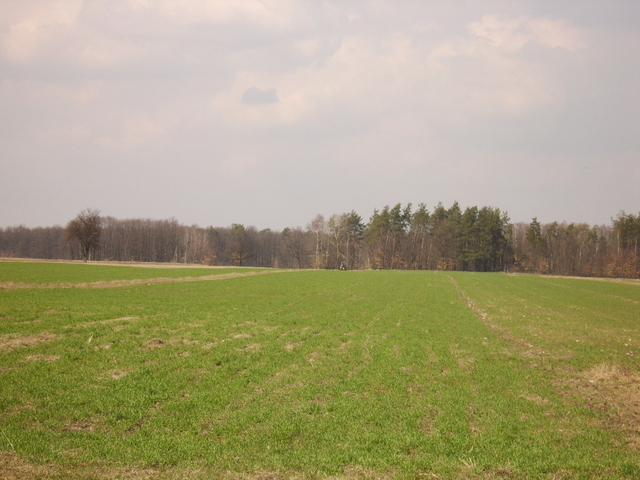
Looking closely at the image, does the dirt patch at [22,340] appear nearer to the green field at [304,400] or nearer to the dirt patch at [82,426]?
the green field at [304,400]

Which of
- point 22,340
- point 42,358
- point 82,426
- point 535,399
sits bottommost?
point 535,399

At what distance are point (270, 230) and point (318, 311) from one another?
14323cm

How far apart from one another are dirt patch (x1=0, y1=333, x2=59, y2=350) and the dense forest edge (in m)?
76.2

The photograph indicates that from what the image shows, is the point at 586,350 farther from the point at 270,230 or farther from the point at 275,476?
the point at 270,230

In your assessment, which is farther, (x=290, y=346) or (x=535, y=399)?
(x=290, y=346)

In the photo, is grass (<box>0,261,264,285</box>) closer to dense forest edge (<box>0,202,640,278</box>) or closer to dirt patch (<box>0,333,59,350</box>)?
dirt patch (<box>0,333,59,350</box>)

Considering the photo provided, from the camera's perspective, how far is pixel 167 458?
21.2ft

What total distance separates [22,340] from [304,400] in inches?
399

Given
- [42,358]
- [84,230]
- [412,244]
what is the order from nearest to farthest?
1. [42,358]
2. [84,230]
3. [412,244]

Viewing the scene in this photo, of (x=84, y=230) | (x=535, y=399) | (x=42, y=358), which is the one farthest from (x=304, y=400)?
(x=84, y=230)

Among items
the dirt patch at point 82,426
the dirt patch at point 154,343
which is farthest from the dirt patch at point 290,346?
the dirt patch at point 82,426

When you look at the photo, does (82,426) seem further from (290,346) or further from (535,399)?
(535,399)

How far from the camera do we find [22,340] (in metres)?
12.8

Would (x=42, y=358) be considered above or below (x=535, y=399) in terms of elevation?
above
